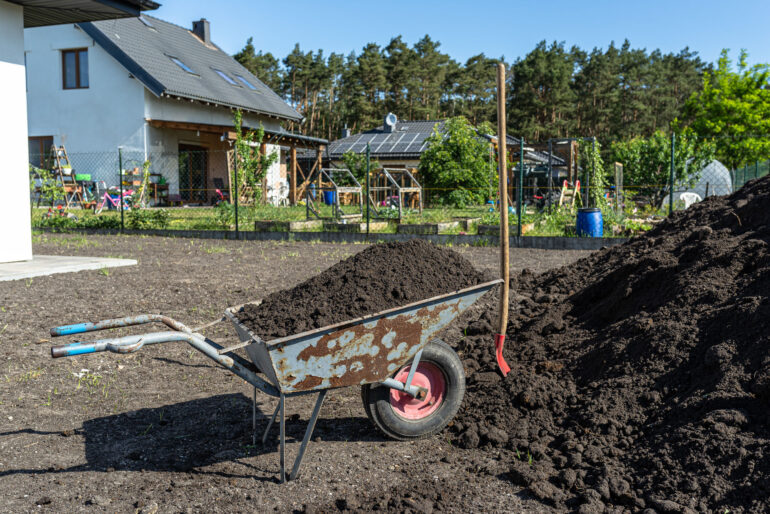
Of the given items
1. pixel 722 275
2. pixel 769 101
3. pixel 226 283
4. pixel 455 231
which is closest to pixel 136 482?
pixel 722 275

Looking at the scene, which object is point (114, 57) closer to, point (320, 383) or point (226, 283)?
point (226, 283)

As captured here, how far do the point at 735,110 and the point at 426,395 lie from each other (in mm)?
31195

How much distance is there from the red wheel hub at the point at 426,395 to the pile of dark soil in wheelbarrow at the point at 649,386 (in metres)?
0.19

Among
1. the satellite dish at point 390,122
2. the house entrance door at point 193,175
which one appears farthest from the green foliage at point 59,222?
the satellite dish at point 390,122

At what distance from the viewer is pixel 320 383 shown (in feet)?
8.66

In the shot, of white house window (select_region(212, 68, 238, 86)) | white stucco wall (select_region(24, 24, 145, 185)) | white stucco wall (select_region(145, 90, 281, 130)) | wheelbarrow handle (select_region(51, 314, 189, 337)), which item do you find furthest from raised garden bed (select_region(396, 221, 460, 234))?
white house window (select_region(212, 68, 238, 86))

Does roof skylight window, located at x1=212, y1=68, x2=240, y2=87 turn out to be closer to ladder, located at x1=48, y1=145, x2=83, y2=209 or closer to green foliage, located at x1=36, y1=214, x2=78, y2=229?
ladder, located at x1=48, y1=145, x2=83, y2=209

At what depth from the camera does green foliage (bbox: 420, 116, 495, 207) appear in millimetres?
19219

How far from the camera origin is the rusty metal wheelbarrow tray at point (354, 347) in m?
2.51

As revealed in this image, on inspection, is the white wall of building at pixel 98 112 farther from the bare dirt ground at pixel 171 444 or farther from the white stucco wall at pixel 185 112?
the bare dirt ground at pixel 171 444

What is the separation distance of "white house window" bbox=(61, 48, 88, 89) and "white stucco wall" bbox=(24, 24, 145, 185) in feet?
0.51

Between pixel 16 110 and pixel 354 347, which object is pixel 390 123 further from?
pixel 354 347

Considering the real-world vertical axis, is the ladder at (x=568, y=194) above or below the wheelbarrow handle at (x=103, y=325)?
above

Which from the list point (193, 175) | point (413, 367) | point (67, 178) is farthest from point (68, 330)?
point (193, 175)
